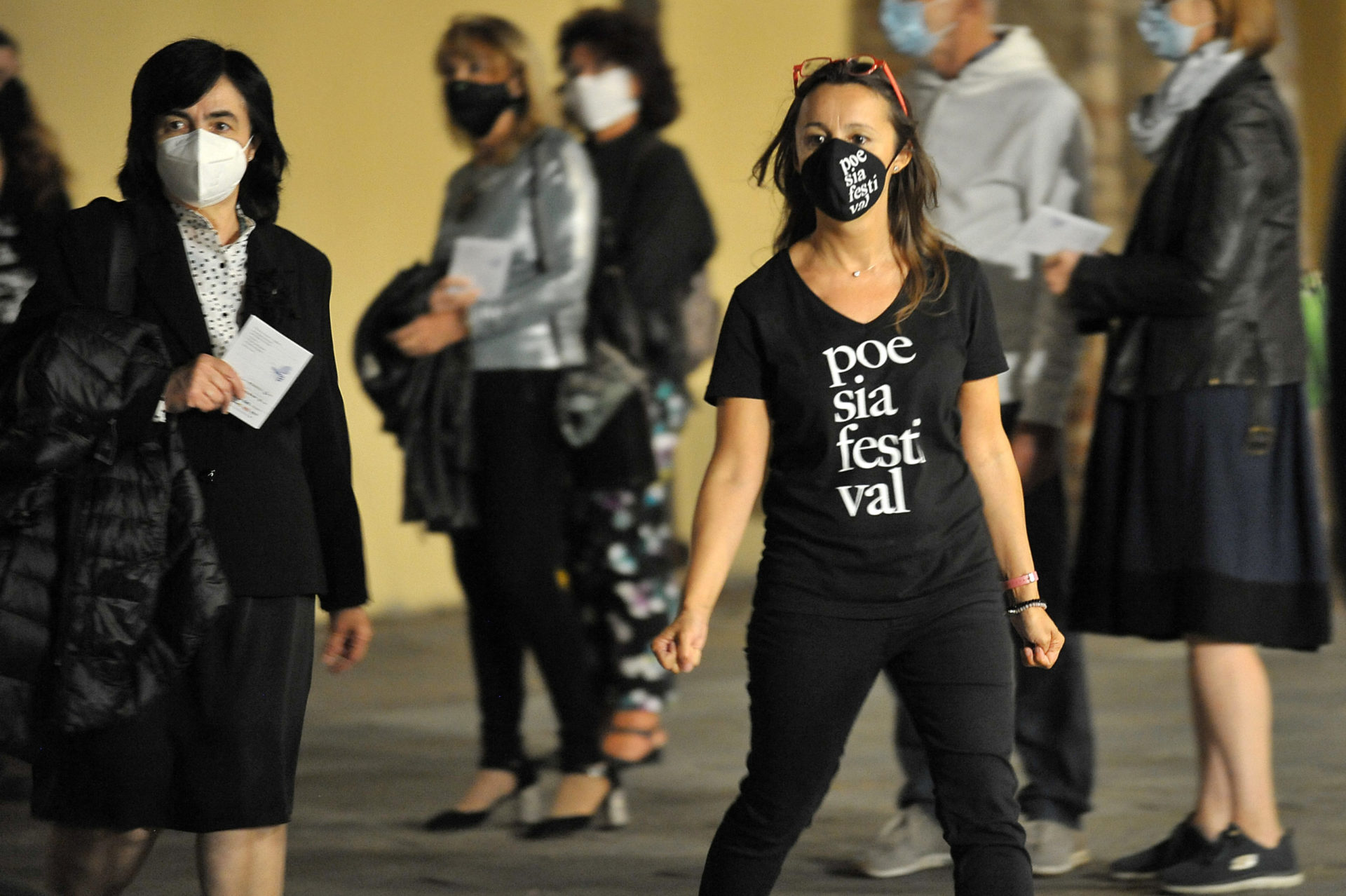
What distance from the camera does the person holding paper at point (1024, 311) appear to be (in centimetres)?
452

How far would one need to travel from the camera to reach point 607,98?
18.7 ft

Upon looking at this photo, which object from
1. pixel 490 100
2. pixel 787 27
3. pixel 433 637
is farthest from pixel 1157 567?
pixel 787 27

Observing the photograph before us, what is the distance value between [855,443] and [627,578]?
2552 mm

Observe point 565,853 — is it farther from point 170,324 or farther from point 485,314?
point 170,324

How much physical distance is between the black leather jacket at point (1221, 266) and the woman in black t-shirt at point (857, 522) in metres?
1.10

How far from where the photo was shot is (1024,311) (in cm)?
455

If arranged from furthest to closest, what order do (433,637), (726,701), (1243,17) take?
(433,637) → (726,701) → (1243,17)

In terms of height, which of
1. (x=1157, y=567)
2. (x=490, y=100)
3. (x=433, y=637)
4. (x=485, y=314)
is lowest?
(x=433, y=637)

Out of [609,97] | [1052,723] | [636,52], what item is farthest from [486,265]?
[1052,723]

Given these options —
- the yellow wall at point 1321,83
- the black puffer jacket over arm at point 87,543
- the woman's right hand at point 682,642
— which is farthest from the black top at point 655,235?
the yellow wall at point 1321,83

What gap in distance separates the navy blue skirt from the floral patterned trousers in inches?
63.3

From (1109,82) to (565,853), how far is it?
693cm

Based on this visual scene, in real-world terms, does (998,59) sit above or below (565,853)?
above

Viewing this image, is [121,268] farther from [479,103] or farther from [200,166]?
[479,103]
